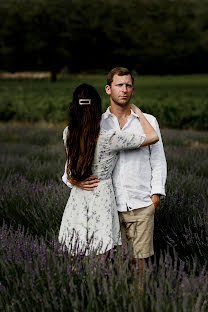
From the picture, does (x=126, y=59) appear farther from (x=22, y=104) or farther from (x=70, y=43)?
(x=22, y=104)

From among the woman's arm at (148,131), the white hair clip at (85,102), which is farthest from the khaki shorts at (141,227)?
the white hair clip at (85,102)

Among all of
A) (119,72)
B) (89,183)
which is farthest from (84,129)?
(119,72)

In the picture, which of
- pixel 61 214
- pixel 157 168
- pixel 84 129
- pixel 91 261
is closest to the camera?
pixel 91 261

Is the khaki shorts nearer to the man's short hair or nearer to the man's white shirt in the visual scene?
the man's white shirt

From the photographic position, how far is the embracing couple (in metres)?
2.28

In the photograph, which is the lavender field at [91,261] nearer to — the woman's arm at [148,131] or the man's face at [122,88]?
the woman's arm at [148,131]

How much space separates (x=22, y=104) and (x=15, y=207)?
1299 cm

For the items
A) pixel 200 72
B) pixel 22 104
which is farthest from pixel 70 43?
pixel 22 104

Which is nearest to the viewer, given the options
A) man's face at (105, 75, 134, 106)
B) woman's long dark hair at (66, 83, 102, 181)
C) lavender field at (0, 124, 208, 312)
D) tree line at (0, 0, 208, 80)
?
lavender field at (0, 124, 208, 312)

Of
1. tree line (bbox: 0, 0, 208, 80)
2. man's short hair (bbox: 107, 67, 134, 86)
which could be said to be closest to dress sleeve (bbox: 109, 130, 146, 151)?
man's short hair (bbox: 107, 67, 134, 86)

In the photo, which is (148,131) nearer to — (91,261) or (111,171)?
(111,171)

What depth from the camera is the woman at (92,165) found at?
227cm

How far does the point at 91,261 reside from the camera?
Answer: 196cm

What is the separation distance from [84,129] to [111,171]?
311 millimetres
